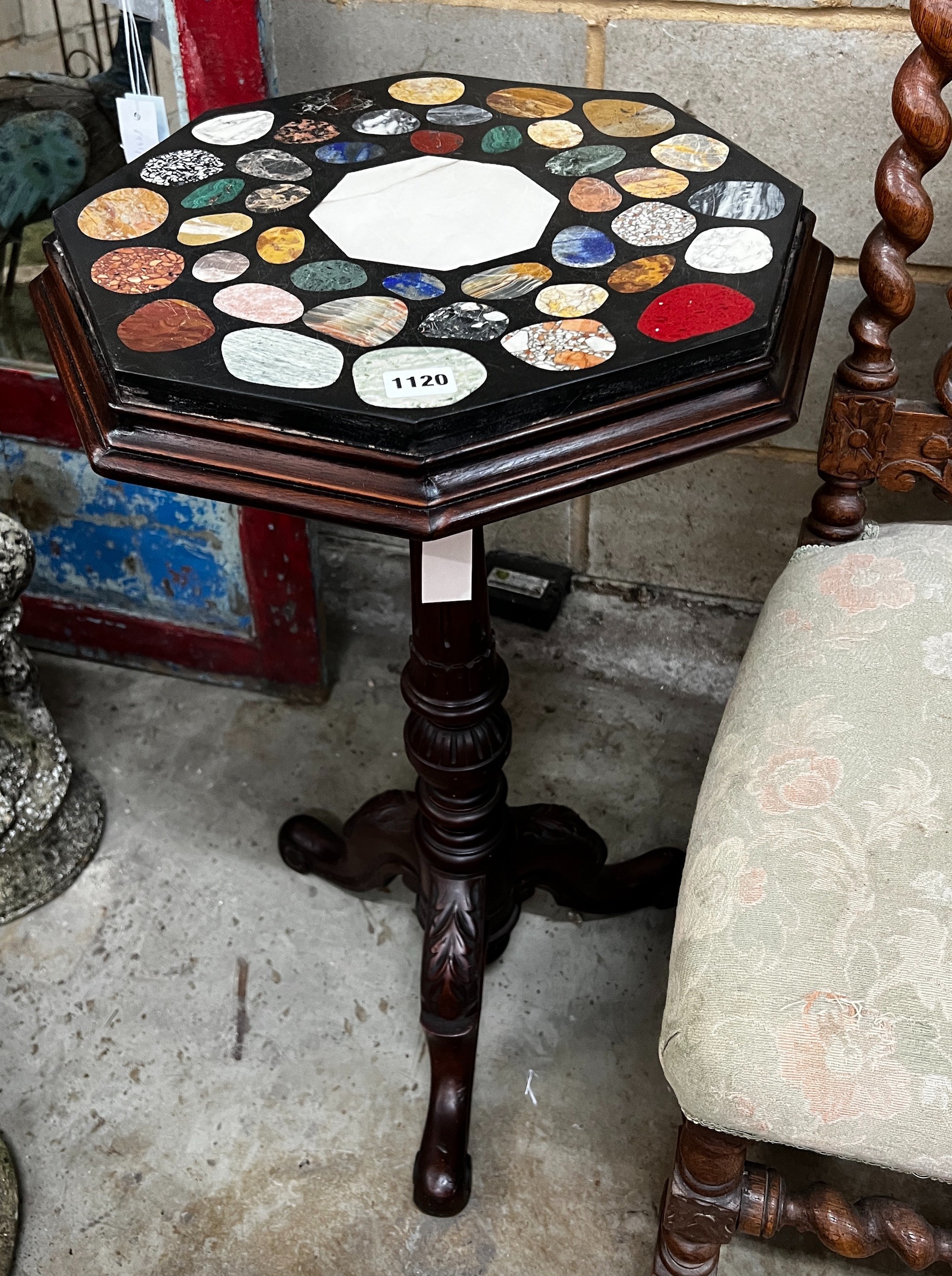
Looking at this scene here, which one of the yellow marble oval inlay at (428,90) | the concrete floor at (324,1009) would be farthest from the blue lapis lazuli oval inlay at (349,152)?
the concrete floor at (324,1009)

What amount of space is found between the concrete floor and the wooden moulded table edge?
0.86 metres

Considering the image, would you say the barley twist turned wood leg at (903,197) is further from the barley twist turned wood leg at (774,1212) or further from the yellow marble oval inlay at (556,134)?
the barley twist turned wood leg at (774,1212)

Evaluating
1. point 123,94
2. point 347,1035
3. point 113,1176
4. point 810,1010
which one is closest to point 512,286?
point 810,1010

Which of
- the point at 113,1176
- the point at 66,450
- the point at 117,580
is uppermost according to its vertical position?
the point at 66,450

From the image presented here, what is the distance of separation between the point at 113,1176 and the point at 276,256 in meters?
1.01

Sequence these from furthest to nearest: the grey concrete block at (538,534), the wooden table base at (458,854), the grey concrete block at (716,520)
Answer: the grey concrete block at (538,534)
the grey concrete block at (716,520)
the wooden table base at (458,854)

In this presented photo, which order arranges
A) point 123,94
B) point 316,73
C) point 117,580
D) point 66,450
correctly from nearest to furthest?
point 123,94 < point 316,73 < point 66,450 < point 117,580

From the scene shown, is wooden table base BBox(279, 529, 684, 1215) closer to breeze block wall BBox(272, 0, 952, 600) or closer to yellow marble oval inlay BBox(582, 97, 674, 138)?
yellow marble oval inlay BBox(582, 97, 674, 138)

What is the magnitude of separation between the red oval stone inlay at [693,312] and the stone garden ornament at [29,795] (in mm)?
923

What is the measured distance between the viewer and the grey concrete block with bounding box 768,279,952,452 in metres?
1.42

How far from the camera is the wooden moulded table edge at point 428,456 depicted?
2.29ft

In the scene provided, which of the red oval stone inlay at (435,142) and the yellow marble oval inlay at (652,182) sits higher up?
the yellow marble oval inlay at (652,182)

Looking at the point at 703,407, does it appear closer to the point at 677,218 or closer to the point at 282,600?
the point at 677,218

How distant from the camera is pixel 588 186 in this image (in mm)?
936
